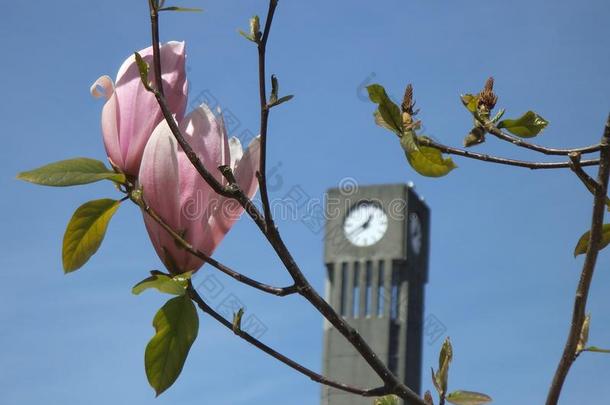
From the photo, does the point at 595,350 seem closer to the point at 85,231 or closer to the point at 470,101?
the point at 470,101

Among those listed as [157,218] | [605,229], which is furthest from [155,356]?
[605,229]

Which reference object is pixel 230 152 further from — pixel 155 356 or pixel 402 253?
pixel 402 253

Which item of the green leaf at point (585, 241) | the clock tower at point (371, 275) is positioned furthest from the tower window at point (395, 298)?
the green leaf at point (585, 241)

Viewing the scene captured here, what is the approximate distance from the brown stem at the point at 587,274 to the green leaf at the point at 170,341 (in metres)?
0.14

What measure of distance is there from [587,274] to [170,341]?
0.54 feet

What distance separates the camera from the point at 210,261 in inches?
14.8

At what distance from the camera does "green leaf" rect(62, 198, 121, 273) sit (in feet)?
1.30

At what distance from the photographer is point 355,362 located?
16719 millimetres

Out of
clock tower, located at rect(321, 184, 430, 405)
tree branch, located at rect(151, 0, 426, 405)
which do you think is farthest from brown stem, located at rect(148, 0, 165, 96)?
clock tower, located at rect(321, 184, 430, 405)

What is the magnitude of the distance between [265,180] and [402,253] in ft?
53.1

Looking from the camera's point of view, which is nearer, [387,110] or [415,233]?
[387,110]

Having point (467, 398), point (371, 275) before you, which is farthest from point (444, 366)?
point (371, 275)

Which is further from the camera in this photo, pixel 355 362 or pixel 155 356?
pixel 355 362

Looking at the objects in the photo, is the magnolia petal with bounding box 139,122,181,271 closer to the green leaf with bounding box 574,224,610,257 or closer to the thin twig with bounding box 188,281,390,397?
the thin twig with bounding box 188,281,390,397
